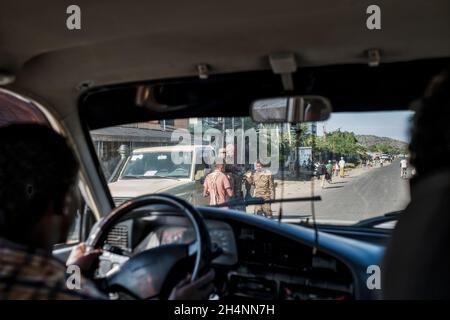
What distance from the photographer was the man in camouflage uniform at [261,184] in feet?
7.93

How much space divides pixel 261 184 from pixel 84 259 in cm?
93

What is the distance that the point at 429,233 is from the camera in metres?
0.97

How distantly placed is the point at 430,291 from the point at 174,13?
1.60m

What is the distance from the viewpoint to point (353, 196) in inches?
93.8

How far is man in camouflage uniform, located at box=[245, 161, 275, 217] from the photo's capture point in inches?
95.2

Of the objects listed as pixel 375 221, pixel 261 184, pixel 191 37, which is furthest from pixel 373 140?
pixel 191 37

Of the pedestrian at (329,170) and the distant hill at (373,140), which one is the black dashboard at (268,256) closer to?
the pedestrian at (329,170)

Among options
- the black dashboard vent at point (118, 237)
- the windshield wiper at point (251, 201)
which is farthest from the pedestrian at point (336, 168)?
the black dashboard vent at point (118, 237)

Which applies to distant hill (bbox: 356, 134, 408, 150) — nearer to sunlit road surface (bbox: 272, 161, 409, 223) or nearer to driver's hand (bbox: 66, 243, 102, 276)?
sunlit road surface (bbox: 272, 161, 409, 223)

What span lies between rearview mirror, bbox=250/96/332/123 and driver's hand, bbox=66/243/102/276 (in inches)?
42.8

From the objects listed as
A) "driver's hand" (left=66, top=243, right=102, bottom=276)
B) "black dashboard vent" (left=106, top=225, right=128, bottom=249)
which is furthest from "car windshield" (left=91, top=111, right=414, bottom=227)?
"driver's hand" (left=66, top=243, right=102, bottom=276)

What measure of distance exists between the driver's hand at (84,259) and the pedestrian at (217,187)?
66 centimetres

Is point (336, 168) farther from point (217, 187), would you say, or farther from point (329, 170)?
point (217, 187)
